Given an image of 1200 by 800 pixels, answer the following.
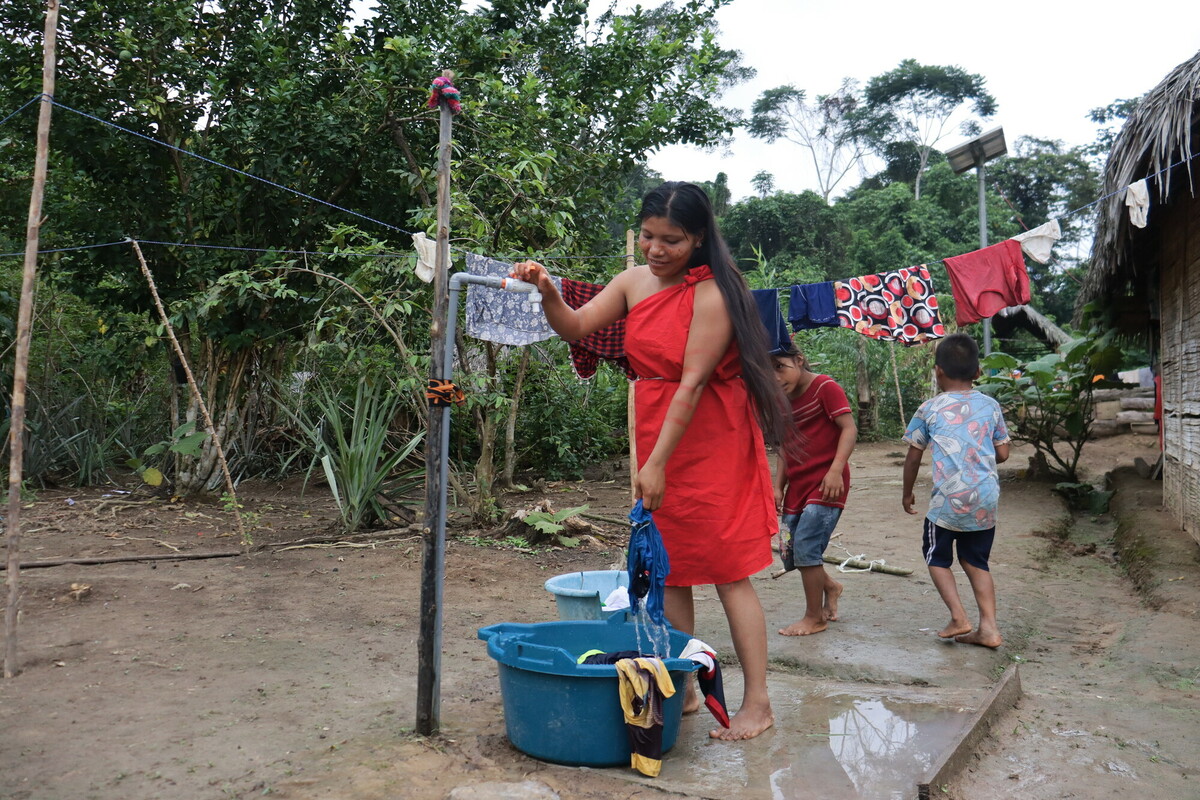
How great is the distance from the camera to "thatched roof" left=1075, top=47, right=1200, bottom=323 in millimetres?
4781

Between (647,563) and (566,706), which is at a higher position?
(647,563)

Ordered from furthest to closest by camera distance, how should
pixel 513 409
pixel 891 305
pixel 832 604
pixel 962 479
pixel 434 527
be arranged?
pixel 513 409 < pixel 891 305 < pixel 832 604 < pixel 962 479 < pixel 434 527

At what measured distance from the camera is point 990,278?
6156mm

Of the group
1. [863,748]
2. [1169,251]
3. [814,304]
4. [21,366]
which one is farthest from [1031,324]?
[21,366]

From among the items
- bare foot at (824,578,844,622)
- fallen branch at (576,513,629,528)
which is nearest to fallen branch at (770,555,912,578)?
bare foot at (824,578,844,622)

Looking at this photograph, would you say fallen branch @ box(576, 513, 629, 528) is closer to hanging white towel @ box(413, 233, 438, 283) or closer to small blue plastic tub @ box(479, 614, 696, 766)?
hanging white towel @ box(413, 233, 438, 283)

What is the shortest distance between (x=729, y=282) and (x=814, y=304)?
12.2ft

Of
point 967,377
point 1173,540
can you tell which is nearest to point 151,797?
point 967,377

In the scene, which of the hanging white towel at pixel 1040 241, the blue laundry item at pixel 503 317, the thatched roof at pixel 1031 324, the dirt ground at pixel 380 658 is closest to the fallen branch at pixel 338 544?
the dirt ground at pixel 380 658

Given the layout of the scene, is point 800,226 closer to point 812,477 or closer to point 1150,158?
point 1150,158

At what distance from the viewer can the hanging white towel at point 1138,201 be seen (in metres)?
5.03

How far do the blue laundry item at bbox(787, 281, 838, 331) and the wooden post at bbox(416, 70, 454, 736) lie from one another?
3.87 m

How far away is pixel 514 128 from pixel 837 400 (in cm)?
355

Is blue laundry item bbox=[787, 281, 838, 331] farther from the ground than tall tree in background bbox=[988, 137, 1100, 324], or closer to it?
closer to it
